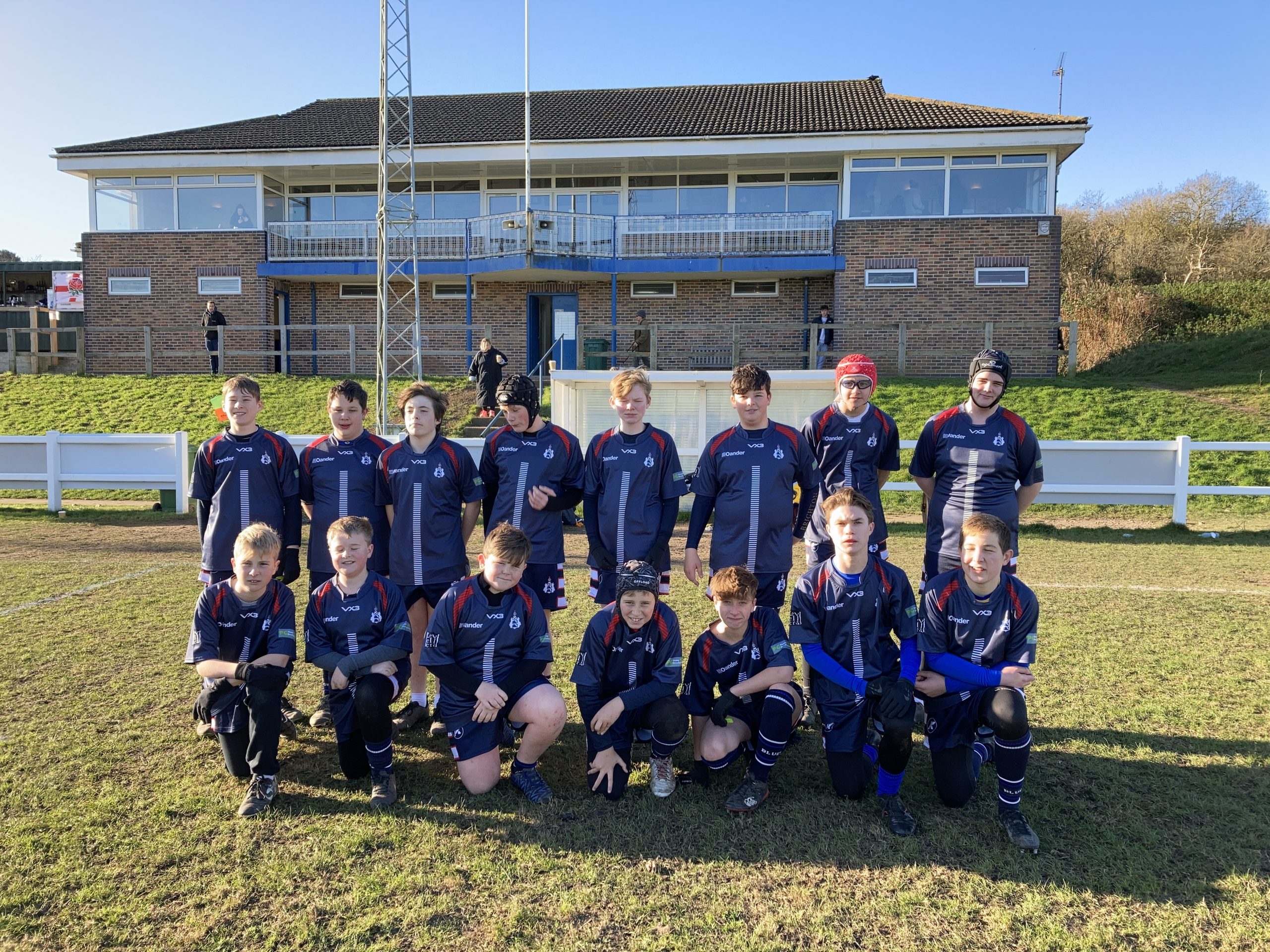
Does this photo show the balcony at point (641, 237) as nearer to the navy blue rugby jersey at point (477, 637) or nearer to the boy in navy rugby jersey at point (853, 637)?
the navy blue rugby jersey at point (477, 637)

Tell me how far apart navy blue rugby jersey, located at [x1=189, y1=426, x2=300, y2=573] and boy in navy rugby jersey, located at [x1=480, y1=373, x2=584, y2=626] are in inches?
45.6

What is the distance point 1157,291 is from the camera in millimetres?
26656

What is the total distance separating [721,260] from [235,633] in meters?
18.6

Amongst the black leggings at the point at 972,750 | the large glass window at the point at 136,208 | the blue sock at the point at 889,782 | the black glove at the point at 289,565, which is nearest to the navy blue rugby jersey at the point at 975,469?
the black leggings at the point at 972,750

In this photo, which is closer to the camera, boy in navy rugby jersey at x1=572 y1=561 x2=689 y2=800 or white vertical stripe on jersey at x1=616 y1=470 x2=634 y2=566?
boy in navy rugby jersey at x1=572 y1=561 x2=689 y2=800

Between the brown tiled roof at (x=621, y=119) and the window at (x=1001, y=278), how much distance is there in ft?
10.9

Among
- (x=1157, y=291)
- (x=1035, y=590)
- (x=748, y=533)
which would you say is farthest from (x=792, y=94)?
(x=748, y=533)

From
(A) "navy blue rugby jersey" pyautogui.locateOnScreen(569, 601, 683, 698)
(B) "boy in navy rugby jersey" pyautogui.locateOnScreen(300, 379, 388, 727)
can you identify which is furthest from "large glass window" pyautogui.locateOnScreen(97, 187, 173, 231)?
(A) "navy blue rugby jersey" pyautogui.locateOnScreen(569, 601, 683, 698)

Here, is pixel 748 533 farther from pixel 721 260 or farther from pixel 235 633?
pixel 721 260

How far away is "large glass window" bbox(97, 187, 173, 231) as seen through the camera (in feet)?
75.3

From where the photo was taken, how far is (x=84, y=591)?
284 inches

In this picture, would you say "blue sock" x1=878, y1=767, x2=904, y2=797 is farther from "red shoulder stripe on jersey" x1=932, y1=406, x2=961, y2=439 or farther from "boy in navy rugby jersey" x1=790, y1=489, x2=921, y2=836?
"red shoulder stripe on jersey" x1=932, y1=406, x2=961, y2=439

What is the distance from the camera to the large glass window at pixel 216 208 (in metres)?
22.9

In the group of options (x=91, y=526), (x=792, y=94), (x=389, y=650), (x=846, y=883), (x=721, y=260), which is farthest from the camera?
(x=792, y=94)
